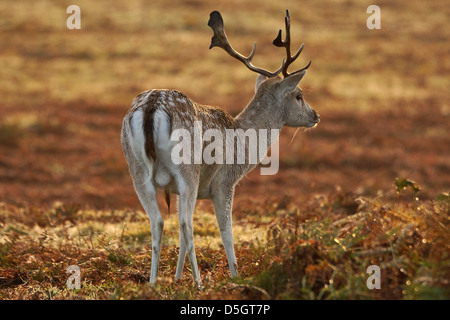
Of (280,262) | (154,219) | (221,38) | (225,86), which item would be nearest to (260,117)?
(221,38)

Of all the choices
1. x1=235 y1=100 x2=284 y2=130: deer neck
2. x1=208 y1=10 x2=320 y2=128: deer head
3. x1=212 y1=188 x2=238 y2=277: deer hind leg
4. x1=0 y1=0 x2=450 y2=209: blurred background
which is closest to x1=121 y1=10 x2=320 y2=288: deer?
x1=212 y1=188 x2=238 y2=277: deer hind leg

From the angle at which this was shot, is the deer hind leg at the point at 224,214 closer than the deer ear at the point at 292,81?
Yes

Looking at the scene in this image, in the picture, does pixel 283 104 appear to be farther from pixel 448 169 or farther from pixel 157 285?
pixel 448 169

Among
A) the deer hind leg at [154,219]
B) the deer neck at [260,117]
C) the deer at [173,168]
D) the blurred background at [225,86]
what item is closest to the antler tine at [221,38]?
the deer neck at [260,117]

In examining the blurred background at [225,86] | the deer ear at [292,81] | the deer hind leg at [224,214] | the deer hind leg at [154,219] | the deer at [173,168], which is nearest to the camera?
the deer at [173,168]

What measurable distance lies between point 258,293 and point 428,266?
1.37 metres

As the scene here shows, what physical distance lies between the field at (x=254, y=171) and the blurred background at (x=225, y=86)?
0.11 meters

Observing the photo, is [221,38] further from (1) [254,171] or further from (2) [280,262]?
(1) [254,171]

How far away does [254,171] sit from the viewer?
2122 cm

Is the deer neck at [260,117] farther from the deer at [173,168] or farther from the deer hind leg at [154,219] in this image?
the deer hind leg at [154,219]

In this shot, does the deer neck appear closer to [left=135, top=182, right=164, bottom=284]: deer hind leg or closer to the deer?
the deer

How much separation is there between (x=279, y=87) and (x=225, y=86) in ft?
82.1

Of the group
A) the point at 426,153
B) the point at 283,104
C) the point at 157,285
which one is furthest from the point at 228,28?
the point at 157,285

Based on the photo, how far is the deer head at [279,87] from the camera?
802 cm
